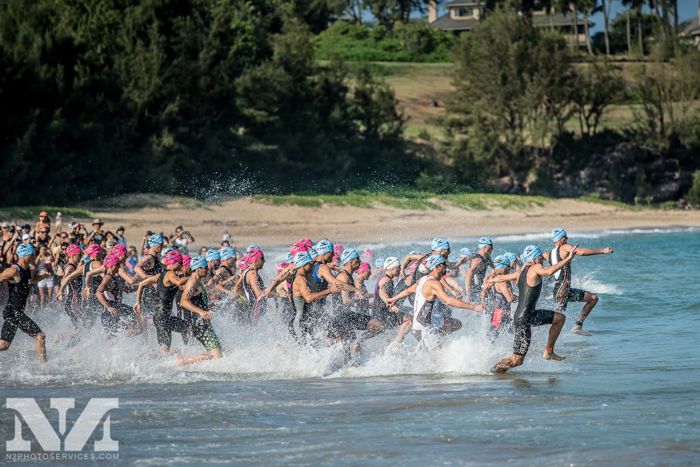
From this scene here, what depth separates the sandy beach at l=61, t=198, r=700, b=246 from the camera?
40.3 metres

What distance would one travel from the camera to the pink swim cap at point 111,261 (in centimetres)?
1655

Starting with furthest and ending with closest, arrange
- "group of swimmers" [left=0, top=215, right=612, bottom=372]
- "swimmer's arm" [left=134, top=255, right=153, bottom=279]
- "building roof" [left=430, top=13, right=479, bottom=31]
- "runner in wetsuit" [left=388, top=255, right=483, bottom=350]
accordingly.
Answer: "building roof" [left=430, top=13, right=479, bottom=31], "swimmer's arm" [left=134, top=255, right=153, bottom=279], "group of swimmers" [left=0, top=215, right=612, bottom=372], "runner in wetsuit" [left=388, top=255, right=483, bottom=350]

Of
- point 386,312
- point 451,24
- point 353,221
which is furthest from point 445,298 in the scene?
point 451,24

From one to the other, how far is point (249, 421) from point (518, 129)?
165 ft

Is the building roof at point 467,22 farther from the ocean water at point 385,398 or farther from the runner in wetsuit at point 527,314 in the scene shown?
the runner in wetsuit at point 527,314

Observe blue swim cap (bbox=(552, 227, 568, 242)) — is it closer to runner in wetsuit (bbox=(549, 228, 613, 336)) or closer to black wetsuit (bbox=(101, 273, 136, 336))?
runner in wetsuit (bbox=(549, 228, 613, 336))

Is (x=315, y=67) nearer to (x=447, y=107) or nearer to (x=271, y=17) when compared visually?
(x=447, y=107)

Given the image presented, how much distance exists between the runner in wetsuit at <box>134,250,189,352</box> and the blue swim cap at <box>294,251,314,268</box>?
1.47 metres

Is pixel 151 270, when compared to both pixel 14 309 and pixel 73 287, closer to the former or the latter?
pixel 73 287

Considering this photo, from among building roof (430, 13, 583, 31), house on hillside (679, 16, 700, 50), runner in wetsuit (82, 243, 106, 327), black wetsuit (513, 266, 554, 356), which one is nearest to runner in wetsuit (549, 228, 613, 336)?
black wetsuit (513, 266, 554, 356)

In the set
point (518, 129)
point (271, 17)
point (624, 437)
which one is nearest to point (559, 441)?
point (624, 437)

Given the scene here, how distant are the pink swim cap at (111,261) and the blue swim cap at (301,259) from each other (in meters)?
3.15

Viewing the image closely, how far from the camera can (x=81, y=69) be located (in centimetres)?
4256

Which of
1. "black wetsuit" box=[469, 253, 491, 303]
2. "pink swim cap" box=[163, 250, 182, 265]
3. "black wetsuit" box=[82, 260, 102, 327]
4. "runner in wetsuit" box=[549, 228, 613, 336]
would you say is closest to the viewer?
"pink swim cap" box=[163, 250, 182, 265]
